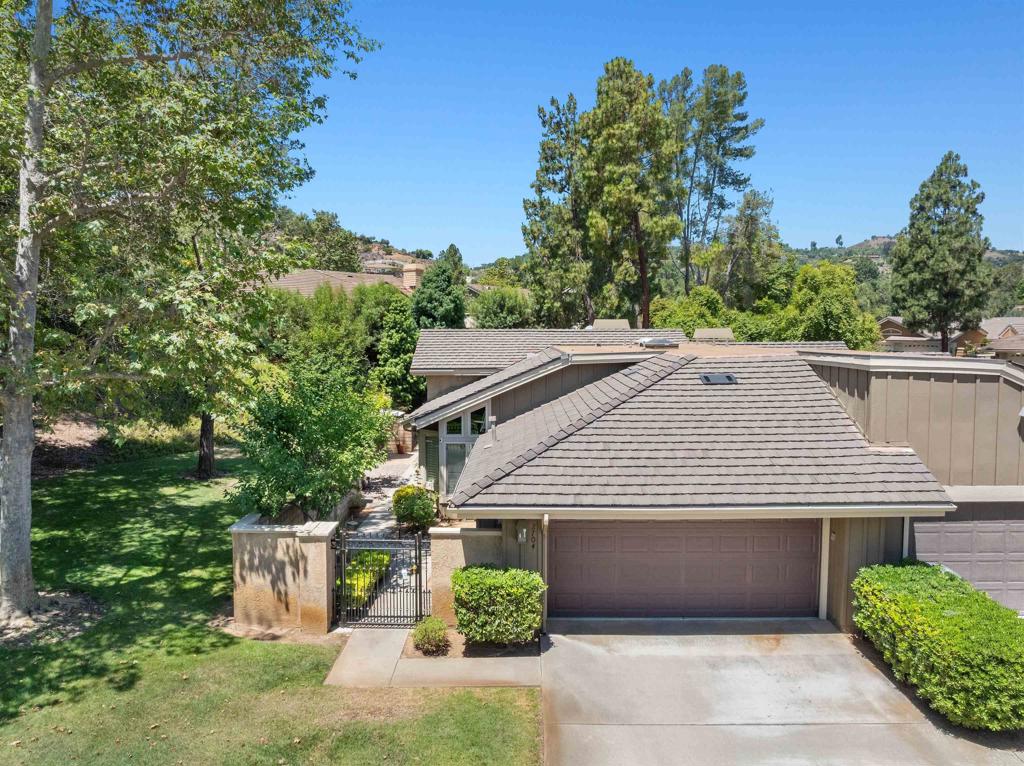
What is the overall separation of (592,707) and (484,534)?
9.33ft

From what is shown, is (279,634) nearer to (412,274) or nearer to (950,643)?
(950,643)

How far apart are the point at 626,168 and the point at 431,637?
26330mm

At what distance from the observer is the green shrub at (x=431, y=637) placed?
926cm

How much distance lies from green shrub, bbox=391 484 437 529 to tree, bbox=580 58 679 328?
19.6 metres

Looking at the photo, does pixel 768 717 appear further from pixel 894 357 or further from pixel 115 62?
pixel 115 62

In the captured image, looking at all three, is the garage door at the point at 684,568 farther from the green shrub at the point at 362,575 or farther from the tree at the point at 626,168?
the tree at the point at 626,168

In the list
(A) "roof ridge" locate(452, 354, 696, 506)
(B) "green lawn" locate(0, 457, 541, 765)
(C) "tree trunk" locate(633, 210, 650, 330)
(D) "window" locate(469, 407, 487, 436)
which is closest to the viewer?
(B) "green lawn" locate(0, 457, 541, 765)

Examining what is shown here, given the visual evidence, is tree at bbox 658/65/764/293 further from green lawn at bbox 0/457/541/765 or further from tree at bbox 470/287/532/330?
green lawn at bbox 0/457/541/765

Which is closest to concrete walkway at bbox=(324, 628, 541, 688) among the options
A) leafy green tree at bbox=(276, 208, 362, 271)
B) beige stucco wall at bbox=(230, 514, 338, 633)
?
beige stucco wall at bbox=(230, 514, 338, 633)

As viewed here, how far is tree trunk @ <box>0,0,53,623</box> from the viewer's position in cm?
971

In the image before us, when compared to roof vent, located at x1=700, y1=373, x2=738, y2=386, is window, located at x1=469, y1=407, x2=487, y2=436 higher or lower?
lower

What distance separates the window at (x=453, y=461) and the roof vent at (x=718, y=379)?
20.6ft

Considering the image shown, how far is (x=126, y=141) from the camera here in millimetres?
10383

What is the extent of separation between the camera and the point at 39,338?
11.4 meters
